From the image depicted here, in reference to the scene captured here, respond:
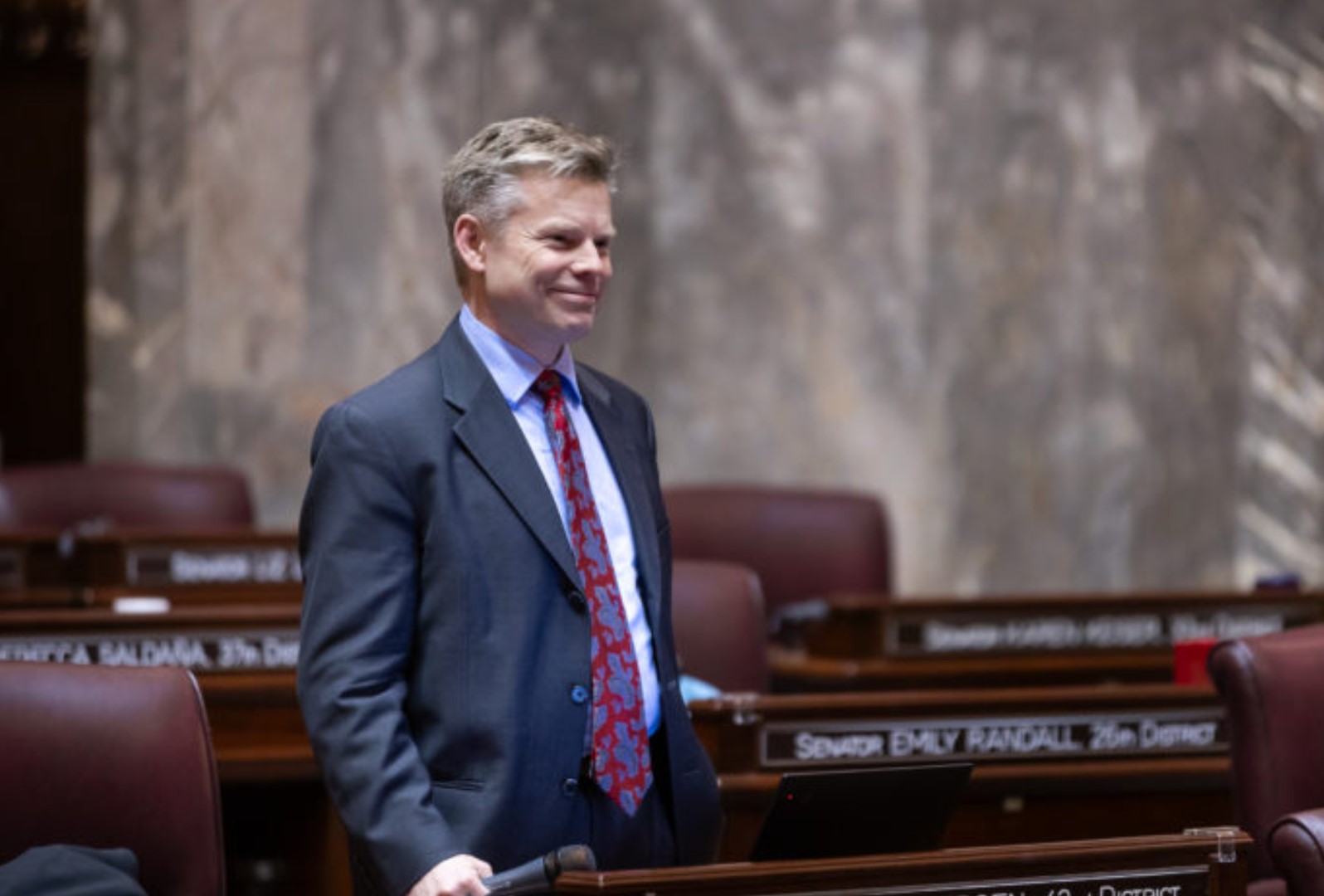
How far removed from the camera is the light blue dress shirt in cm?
266

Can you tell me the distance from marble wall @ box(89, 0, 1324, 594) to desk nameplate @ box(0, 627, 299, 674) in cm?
281

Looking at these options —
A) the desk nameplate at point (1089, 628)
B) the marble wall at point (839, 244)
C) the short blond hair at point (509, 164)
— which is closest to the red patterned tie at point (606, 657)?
the short blond hair at point (509, 164)

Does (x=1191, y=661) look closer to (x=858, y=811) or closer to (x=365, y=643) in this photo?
(x=858, y=811)

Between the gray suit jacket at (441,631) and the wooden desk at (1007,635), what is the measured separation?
229cm

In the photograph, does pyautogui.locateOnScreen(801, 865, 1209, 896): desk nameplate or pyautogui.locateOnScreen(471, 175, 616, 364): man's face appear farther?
pyautogui.locateOnScreen(471, 175, 616, 364): man's face

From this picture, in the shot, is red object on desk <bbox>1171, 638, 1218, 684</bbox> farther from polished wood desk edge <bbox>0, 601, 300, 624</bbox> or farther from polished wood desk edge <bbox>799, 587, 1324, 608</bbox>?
polished wood desk edge <bbox>0, 601, 300, 624</bbox>

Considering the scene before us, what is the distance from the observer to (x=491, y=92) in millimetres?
7176

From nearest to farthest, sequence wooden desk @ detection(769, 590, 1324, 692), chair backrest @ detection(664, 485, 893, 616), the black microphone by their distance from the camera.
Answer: the black microphone, wooden desk @ detection(769, 590, 1324, 692), chair backrest @ detection(664, 485, 893, 616)

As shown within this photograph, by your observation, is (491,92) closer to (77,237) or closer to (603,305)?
(603,305)

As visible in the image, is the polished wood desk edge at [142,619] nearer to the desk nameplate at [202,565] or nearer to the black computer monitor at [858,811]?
the desk nameplate at [202,565]

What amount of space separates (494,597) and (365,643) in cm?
17

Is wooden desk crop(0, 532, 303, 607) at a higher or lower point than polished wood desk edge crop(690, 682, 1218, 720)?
higher

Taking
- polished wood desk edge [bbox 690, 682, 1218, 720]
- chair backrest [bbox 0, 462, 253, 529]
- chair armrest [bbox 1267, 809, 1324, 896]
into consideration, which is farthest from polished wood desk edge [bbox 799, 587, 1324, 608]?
chair armrest [bbox 1267, 809, 1324, 896]

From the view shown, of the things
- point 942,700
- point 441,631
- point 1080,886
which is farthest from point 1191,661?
point 441,631
